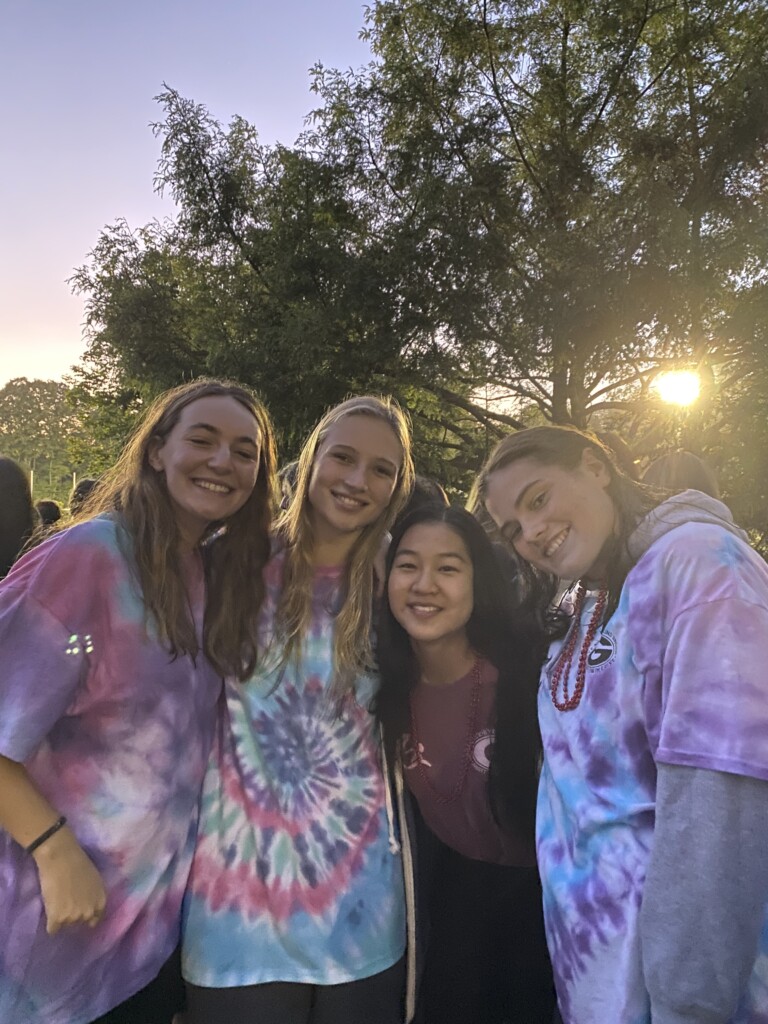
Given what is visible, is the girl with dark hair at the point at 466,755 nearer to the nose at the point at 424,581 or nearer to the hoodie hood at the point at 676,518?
the nose at the point at 424,581

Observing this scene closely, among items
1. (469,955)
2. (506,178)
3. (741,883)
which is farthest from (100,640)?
(506,178)

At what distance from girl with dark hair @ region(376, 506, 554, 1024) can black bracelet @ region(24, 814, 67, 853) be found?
3.17ft

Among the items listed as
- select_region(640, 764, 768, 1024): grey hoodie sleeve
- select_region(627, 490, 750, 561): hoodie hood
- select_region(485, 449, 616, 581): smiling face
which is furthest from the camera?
select_region(485, 449, 616, 581): smiling face

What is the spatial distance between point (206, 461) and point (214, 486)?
0.28 feet

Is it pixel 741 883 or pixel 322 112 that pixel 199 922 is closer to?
pixel 741 883

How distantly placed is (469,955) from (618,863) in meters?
1.27

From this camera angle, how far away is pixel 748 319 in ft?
34.9

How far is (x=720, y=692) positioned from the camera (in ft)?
4.09

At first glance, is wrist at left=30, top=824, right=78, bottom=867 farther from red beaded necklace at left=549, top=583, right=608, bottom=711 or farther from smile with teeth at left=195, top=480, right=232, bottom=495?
red beaded necklace at left=549, top=583, right=608, bottom=711

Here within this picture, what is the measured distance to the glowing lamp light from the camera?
39.2 feet

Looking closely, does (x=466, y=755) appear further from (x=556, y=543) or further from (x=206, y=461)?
(x=206, y=461)

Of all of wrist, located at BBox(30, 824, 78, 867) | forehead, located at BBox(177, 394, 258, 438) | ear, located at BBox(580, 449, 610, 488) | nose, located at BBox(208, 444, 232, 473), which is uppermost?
forehead, located at BBox(177, 394, 258, 438)

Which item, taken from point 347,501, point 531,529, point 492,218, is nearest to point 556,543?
point 531,529

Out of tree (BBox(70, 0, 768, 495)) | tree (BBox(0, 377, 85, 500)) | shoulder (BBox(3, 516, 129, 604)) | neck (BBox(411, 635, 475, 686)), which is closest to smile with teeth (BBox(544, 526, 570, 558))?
neck (BBox(411, 635, 475, 686))
